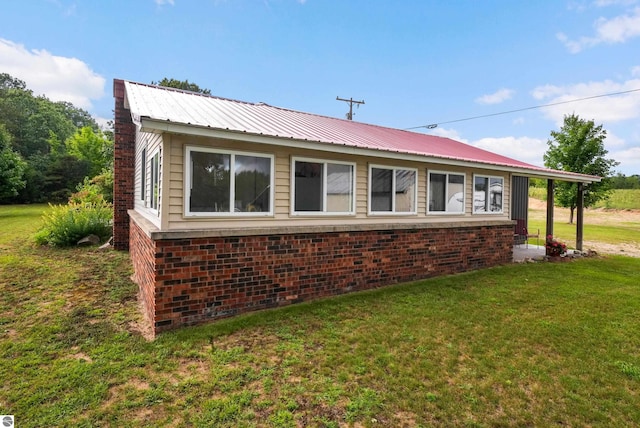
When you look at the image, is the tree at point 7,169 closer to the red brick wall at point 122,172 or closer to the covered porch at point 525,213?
the red brick wall at point 122,172

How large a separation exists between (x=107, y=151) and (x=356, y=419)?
23.4 m

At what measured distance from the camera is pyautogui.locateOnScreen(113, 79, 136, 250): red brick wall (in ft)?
30.7

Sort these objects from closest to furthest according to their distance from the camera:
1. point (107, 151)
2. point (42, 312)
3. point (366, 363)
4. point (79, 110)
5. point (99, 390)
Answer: point (99, 390)
point (366, 363)
point (42, 312)
point (107, 151)
point (79, 110)

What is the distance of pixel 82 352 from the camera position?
368 centimetres

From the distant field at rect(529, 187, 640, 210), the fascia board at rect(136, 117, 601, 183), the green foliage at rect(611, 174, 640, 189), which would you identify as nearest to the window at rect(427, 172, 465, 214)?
the fascia board at rect(136, 117, 601, 183)

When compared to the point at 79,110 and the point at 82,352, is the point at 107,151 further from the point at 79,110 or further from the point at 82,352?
the point at 79,110

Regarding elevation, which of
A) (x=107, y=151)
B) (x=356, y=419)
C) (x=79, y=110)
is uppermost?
(x=79, y=110)

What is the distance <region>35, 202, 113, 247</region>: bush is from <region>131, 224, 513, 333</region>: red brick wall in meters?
6.43

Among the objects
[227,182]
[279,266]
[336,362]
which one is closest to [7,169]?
[227,182]

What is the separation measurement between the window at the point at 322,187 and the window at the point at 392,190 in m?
0.56

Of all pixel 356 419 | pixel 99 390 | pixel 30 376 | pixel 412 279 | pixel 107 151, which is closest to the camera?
pixel 356 419

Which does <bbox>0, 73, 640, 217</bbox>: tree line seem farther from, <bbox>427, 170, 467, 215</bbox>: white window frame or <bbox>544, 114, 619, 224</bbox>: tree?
<bbox>427, 170, 467, 215</bbox>: white window frame

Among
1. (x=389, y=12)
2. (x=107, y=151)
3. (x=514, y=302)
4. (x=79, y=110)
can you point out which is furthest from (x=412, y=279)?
(x=79, y=110)

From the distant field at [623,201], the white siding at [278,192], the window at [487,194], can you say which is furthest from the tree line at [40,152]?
the distant field at [623,201]
